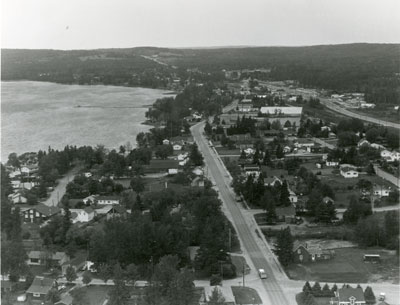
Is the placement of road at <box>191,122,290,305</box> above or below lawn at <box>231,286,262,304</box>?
below

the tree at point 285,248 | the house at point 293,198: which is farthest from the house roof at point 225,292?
the house at point 293,198

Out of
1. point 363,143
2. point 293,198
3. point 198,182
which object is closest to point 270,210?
point 293,198

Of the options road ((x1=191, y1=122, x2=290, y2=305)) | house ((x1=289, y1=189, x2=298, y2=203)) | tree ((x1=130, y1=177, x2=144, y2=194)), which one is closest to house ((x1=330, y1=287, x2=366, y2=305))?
road ((x1=191, y1=122, x2=290, y2=305))

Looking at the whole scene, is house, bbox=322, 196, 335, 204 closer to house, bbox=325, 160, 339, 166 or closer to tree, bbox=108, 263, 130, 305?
house, bbox=325, 160, 339, 166

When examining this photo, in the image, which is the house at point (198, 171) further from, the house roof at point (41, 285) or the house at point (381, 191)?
the house roof at point (41, 285)

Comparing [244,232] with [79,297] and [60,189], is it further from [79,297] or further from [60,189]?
[60,189]

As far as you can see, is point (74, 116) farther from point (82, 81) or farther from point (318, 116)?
point (82, 81)

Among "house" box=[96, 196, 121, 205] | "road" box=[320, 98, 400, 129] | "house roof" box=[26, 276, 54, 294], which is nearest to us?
"house roof" box=[26, 276, 54, 294]
